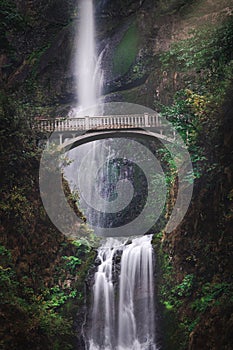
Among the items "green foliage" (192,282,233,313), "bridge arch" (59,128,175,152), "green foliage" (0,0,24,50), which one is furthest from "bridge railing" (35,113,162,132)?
"green foliage" (192,282,233,313)

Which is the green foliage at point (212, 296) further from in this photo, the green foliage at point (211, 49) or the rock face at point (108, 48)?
the green foliage at point (211, 49)

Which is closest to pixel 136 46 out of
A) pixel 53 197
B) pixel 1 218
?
pixel 53 197

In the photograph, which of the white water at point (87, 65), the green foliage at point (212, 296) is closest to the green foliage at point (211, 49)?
the white water at point (87, 65)

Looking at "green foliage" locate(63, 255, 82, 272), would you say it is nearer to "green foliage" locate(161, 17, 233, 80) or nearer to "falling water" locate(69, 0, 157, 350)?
"falling water" locate(69, 0, 157, 350)

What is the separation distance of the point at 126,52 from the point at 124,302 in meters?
12.3

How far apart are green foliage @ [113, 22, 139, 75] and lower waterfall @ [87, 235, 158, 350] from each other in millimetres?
9876

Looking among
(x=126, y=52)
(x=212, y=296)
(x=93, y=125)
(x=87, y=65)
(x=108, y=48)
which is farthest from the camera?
(x=108, y=48)

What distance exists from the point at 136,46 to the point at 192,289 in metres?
12.8

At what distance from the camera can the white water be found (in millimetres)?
19125

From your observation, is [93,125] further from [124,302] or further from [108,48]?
[108,48]

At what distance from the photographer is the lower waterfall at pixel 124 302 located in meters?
10.1

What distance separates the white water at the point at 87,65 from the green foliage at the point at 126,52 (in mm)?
783

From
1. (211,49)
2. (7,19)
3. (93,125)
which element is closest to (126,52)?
(7,19)

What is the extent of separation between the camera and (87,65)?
20016 mm
